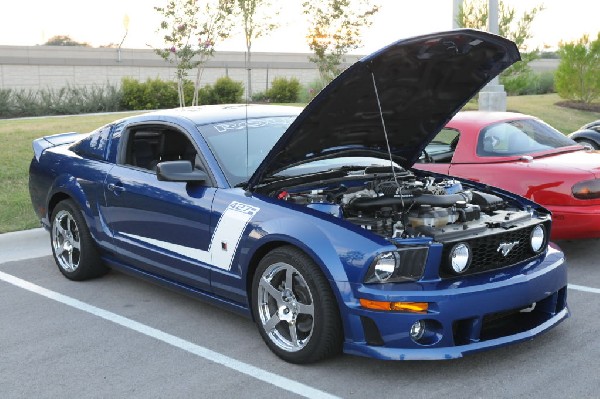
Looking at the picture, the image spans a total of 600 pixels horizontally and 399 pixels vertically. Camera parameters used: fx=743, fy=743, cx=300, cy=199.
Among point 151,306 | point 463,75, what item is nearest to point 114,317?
point 151,306

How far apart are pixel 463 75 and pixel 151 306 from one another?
2.86 meters

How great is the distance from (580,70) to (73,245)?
23.0 m

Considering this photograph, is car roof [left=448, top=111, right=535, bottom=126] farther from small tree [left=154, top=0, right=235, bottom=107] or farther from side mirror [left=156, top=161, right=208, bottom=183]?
small tree [left=154, top=0, right=235, bottom=107]

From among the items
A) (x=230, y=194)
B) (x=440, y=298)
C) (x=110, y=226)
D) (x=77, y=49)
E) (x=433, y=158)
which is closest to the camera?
(x=440, y=298)

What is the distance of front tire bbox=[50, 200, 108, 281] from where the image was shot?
612 cm

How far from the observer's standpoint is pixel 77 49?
3388cm

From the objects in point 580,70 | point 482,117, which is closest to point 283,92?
point 580,70

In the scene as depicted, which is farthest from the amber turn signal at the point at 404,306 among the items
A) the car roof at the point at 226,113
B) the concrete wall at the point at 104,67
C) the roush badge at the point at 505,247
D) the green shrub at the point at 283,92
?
the concrete wall at the point at 104,67

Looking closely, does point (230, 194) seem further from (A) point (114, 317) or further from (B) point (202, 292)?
(A) point (114, 317)

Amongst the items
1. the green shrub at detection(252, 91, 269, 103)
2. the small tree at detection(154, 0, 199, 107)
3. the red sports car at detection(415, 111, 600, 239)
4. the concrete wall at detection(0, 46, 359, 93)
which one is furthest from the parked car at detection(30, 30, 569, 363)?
the concrete wall at detection(0, 46, 359, 93)

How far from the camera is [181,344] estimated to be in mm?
4820

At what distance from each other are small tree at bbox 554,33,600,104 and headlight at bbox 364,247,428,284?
23.3m

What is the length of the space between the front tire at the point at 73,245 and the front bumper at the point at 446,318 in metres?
2.86

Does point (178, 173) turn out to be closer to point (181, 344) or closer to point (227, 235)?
point (227, 235)
